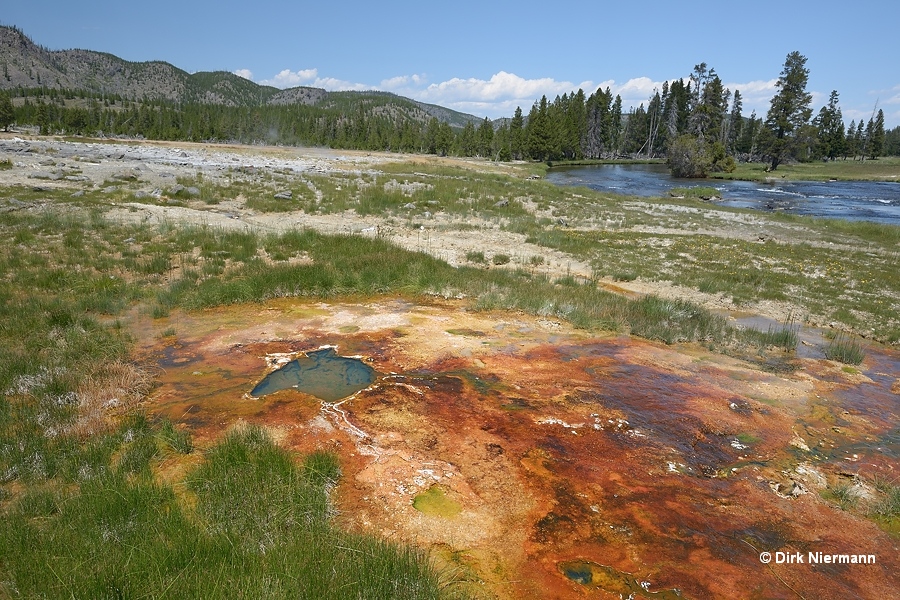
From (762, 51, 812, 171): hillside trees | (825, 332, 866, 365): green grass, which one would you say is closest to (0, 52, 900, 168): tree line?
(762, 51, 812, 171): hillside trees

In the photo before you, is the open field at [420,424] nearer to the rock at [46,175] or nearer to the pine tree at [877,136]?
the rock at [46,175]

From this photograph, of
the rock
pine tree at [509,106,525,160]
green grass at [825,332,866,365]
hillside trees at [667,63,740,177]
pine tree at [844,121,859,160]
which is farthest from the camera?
pine tree at [844,121,859,160]

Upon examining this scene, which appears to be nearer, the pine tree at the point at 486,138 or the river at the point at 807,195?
the river at the point at 807,195

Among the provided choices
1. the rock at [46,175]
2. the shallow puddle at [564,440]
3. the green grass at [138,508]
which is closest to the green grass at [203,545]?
the green grass at [138,508]

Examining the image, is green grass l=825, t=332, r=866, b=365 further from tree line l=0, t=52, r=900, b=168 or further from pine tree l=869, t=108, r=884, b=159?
pine tree l=869, t=108, r=884, b=159

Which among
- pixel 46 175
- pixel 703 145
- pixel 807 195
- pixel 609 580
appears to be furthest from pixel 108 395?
pixel 703 145
